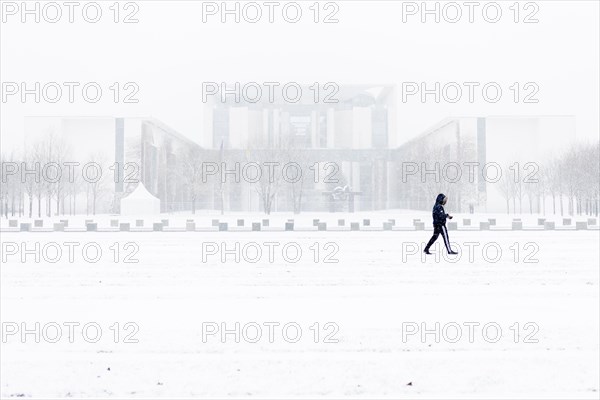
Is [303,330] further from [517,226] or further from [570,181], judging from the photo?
[570,181]

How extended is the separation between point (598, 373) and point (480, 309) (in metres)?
4.50

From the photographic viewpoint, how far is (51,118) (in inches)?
3100

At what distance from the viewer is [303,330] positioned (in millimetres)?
11656

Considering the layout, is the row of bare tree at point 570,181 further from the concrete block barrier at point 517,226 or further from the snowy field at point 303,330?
the snowy field at point 303,330

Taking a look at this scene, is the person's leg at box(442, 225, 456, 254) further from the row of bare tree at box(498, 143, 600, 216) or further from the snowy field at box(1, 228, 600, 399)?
the row of bare tree at box(498, 143, 600, 216)

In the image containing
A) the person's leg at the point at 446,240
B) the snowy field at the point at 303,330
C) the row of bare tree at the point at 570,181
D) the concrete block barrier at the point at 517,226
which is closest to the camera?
the person's leg at the point at 446,240

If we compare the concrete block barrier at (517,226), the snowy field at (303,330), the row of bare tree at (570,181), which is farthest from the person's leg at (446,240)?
the row of bare tree at (570,181)

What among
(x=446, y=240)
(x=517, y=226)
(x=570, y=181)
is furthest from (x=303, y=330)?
(x=570, y=181)

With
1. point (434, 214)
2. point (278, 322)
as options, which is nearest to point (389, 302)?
point (278, 322)

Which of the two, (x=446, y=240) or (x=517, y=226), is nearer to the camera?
(x=446, y=240)

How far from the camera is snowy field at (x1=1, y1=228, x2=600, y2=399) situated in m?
8.77

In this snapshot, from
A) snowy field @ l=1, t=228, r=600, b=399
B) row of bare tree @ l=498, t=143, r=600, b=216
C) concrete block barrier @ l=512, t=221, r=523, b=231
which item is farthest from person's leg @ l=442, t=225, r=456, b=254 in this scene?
row of bare tree @ l=498, t=143, r=600, b=216

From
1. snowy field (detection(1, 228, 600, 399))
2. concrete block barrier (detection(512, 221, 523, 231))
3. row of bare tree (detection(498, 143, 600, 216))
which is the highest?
row of bare tree (detection(498, 143, 600, 216))

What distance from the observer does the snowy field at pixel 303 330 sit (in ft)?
28.8
